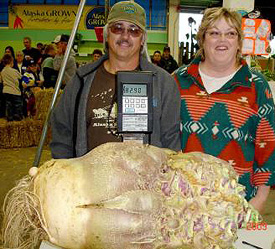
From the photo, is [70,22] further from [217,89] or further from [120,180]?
[120,180]

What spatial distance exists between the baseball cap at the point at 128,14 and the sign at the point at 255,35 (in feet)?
4.57

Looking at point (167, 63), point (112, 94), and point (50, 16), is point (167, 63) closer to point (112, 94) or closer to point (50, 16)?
point (50, 16)

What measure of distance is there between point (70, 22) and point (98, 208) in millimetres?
9401

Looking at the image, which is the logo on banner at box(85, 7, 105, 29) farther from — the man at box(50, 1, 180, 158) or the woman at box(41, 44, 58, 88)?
the man at box(50, 1, 180, 158)

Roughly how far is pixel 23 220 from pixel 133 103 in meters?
0.41

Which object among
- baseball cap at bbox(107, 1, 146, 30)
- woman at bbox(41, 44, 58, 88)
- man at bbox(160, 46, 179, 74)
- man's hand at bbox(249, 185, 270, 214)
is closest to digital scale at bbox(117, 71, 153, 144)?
baseball cap at bbox(107, 1, 146, 30)

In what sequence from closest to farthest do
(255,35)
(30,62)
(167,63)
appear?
(255,35) → (30,62) → (167,63)

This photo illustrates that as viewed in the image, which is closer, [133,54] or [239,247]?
[239,247]

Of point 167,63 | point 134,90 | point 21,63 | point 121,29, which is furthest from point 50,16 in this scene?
point 134,90

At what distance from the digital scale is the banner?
349 inches

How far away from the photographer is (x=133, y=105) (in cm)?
106

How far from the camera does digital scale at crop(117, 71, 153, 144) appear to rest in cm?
106

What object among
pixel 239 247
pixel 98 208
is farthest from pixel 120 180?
pixel 239 247

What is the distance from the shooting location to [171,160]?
0.87 m
